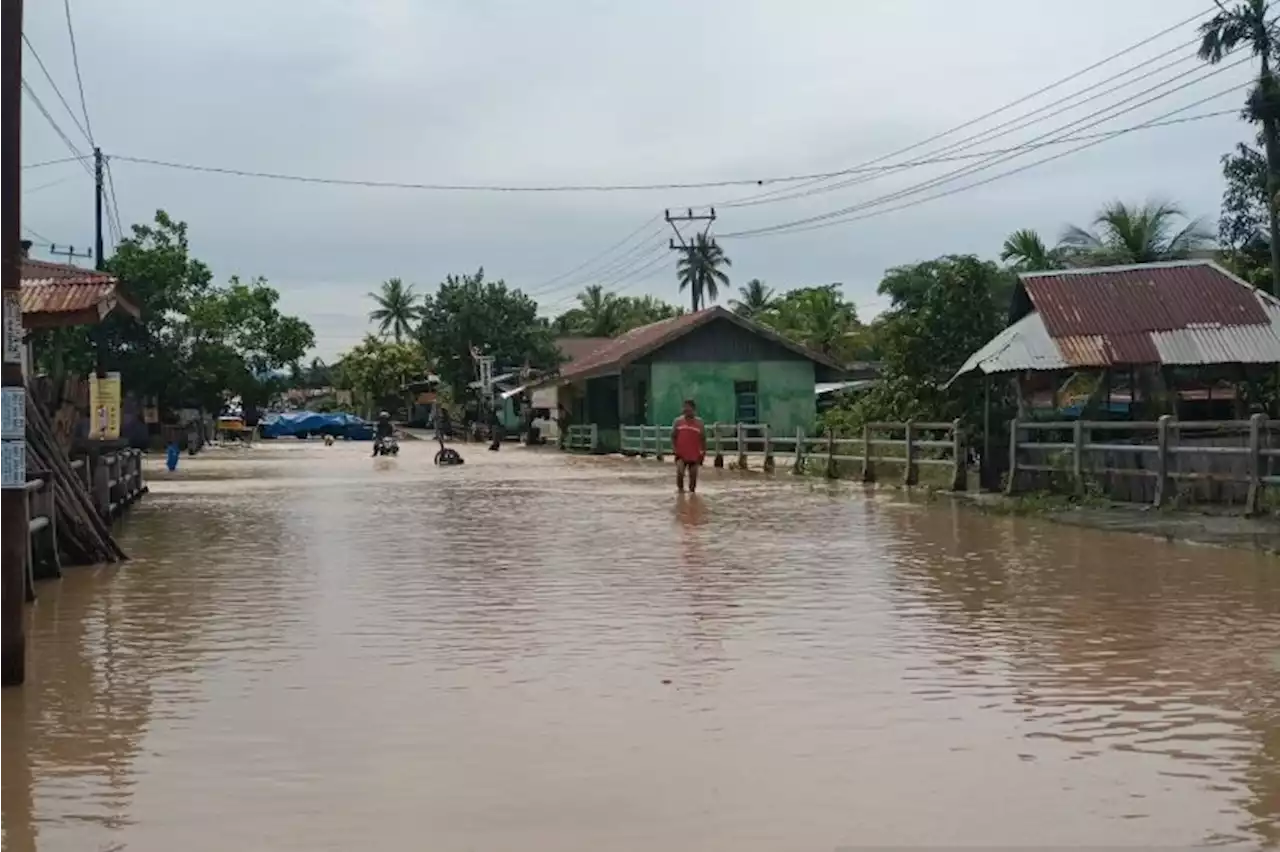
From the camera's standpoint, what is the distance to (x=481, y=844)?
561 cm

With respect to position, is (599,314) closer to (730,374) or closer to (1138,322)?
(730,374)

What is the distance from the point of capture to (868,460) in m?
29.3

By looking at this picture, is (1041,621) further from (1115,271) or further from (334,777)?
(1115,271)

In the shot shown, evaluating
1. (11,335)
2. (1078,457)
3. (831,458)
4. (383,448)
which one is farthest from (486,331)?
(11,335)

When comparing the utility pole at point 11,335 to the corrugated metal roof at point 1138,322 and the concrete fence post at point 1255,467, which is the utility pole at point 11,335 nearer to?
the concrete fence post at point 1255,467

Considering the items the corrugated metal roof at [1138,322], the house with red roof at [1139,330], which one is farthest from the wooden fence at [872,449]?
the corrugated metal roof at [1138,322]

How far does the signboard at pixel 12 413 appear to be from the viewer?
8.56 meters

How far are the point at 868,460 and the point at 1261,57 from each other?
418 inches

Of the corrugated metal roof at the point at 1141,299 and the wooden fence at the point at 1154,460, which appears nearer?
the wooden fence at the point at 1154,460

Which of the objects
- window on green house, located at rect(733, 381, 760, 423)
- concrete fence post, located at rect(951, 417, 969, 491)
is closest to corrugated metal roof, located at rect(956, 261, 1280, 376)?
concrete fence post, located at rect(951, 417, 969, 491)

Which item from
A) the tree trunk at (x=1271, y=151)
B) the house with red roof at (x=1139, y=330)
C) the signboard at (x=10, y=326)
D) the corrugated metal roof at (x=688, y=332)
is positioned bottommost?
the signboard at (x=10, y=326)

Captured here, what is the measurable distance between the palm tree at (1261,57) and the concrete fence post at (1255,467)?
1138cm

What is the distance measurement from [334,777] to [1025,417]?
61.6 feet

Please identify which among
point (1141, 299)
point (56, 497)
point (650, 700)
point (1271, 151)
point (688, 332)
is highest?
point (1271, 151)
